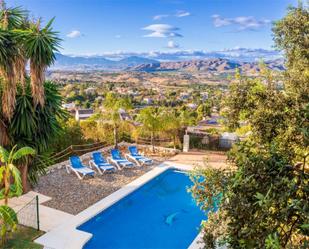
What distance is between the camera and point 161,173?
16.3 m

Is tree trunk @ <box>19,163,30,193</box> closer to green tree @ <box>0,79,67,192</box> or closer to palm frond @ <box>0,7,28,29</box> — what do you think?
green tree @ <box>0,79,67,192</box>

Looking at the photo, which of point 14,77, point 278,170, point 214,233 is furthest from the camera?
point 14,77

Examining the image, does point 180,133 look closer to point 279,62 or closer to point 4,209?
point 279,62

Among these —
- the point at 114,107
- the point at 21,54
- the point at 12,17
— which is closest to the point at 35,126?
the point at 21,54

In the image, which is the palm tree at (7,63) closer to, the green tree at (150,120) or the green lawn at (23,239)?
the green lawn at (23,239)

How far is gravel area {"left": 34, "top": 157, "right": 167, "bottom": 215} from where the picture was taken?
464 inches

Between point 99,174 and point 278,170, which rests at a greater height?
point 278,170

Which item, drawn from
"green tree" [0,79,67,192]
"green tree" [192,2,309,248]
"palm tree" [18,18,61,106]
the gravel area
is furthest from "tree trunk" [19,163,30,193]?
"green tree" [192,2,309,248]

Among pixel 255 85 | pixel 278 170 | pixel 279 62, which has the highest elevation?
pixel 279 62

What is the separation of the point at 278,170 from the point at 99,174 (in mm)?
12494

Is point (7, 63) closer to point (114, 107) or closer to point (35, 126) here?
point (35, 126)

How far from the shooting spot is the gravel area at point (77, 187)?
11.8 metres

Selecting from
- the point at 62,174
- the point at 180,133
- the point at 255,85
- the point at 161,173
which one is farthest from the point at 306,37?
the point at 180,133

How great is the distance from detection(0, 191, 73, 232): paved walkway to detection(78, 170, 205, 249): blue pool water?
0.85 m
